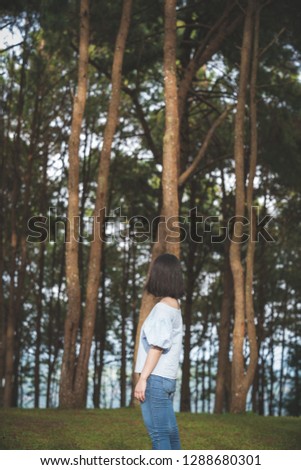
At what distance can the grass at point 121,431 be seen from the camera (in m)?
8.39

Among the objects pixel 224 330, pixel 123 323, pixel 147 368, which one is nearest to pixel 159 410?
pixel 147 368

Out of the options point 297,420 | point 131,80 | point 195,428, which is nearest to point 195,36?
point 131,80

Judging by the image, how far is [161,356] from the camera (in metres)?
4.76

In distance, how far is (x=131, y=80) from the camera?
1784cm

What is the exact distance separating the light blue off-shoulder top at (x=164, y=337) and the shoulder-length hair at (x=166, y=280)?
0.27ft

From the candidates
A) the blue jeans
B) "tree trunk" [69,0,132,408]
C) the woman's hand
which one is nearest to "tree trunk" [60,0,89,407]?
"tree trunk" [69,0,132,408]

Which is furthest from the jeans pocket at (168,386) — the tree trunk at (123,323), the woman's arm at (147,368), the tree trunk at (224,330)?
the tree trunk at (123,323)

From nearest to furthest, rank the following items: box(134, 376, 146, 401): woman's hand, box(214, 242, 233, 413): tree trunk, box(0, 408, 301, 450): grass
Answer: box(134, 376, 146, 401): woman's hand
box(0, 408, 301, 450): grass
box(214, 242, 233, 413): tree trunk

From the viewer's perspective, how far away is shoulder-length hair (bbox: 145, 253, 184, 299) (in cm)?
479

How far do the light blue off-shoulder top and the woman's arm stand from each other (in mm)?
39

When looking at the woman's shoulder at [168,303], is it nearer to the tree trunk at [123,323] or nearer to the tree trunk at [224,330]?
the tree trunk at [224,330]

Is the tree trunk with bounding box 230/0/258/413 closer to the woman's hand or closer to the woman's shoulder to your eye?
the woman's shoulder

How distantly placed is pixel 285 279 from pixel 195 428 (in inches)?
641

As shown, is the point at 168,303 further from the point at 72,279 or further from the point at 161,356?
the point at 72,279
